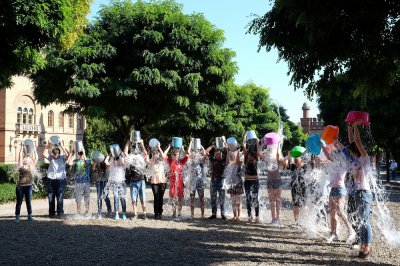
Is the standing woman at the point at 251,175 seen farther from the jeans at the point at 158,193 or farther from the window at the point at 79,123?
the window at the point at 79,123

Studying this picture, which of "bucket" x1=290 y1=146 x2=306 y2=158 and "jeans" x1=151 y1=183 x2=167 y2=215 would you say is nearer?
"bucket" x1=290 y1=146 x2=306 y2=158

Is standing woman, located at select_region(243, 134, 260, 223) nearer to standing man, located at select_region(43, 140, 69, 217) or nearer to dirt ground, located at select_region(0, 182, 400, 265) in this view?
dirt ground, located at select_region(0, 182, 400, 265)

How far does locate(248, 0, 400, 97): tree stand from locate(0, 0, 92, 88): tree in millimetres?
6869

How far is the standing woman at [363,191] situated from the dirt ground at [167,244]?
1.01ft

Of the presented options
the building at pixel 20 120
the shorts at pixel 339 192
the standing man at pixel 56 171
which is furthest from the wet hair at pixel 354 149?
the building at pixel 20 120

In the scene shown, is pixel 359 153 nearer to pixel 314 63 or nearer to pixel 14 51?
pixel 314 63

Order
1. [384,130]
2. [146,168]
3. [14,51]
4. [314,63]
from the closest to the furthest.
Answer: [314,63] → [146,168] → [14,51] → [384,130]

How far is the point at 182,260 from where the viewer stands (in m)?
7.50

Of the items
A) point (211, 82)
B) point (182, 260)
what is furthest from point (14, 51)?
point (211, 82)

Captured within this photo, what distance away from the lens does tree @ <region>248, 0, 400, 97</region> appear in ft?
21.5

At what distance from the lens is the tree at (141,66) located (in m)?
22.7

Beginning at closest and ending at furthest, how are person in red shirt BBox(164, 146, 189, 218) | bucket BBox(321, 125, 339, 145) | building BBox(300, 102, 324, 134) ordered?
bucket BBox(321, 125, 339, 145) < person in red shirt BBox(164, 146, 189, 218) < building BBox(300, 102, 324, 134)

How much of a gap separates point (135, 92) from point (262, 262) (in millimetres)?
16270

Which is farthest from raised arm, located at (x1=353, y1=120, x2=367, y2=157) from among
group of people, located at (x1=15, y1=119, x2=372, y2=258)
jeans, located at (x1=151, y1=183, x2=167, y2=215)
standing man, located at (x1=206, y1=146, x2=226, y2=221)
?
jeans, located at (x1=151, y1=183, x2=167, y2=215)
